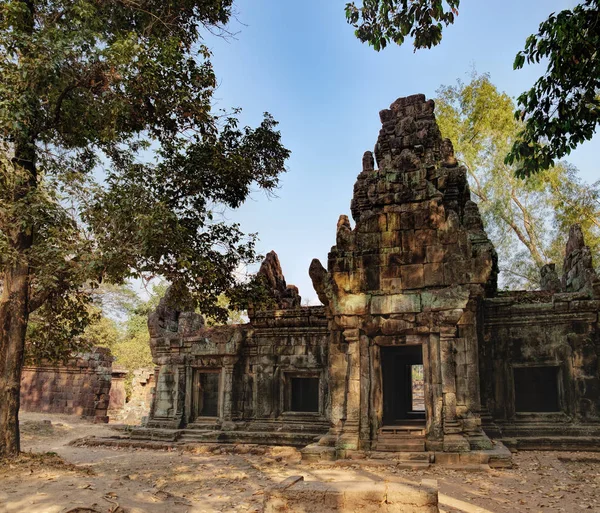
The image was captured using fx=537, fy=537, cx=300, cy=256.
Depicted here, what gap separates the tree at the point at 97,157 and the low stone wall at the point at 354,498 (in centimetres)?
487

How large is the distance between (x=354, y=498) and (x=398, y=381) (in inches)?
386

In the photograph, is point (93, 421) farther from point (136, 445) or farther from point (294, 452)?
point (294, 452)

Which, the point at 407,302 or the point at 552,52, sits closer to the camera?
the point at 552,52

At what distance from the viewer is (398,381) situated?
15344mm

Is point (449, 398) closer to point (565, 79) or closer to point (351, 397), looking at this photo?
point (351, 397)

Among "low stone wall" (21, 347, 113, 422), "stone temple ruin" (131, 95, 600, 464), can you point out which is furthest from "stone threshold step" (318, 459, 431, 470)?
"low stone wall" (21, 347, 113, 422)

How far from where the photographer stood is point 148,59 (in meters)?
9.33

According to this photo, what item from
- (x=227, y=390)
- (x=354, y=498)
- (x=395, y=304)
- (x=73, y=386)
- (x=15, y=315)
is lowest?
(x=354, y=498)

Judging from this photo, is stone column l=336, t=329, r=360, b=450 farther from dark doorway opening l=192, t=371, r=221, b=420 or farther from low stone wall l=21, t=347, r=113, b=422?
low stone wall l=21, t=347, r=113, b=422

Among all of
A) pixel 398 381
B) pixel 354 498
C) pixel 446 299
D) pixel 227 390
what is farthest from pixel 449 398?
pixel 227 390

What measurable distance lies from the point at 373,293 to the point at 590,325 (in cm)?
522

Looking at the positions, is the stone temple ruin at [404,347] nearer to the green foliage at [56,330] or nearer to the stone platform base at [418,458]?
the stone platform base at [418,458]

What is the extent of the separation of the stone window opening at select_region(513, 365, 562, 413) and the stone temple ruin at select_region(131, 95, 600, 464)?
26 mm

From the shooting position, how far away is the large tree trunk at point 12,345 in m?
9.67
